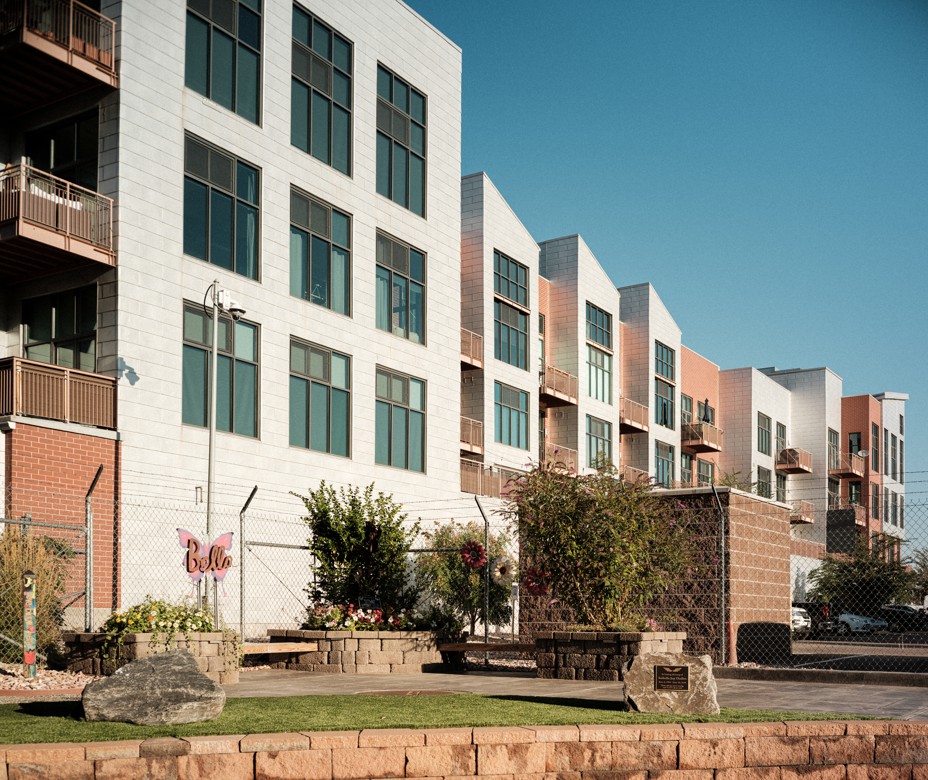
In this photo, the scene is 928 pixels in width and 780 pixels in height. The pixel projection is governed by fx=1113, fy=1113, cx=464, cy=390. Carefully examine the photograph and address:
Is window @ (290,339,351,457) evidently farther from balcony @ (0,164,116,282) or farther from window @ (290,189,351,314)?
balcony @ (0,164,116,282)

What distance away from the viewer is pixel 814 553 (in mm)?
54938

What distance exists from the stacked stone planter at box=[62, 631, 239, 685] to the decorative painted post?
0.71 m

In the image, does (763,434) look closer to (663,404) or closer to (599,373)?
(663,404)

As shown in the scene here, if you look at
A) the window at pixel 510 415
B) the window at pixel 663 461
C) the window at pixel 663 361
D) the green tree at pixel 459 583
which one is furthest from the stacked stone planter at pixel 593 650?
the window at pixel 663 361

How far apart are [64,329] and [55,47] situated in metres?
5.62

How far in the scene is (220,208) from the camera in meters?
25.0

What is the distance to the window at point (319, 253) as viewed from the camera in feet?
89.4

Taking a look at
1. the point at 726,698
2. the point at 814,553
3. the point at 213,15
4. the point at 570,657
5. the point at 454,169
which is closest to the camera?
the point at 726,698

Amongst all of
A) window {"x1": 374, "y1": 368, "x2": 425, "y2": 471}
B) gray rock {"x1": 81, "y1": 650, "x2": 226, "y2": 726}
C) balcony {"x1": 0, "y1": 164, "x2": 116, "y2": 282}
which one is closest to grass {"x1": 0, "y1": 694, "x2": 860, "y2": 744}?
gray rock {"x1": 81, "y1": 650, "x2": 226, "y2": 726}

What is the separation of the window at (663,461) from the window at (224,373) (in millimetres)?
28477

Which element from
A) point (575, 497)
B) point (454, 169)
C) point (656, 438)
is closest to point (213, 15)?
point (454, 169)

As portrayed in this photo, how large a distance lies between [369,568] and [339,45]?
1590cm

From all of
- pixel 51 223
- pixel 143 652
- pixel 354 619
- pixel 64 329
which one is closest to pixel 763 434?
pixel 64 329

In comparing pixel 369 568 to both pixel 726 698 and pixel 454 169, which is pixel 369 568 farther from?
pixel 454 169
